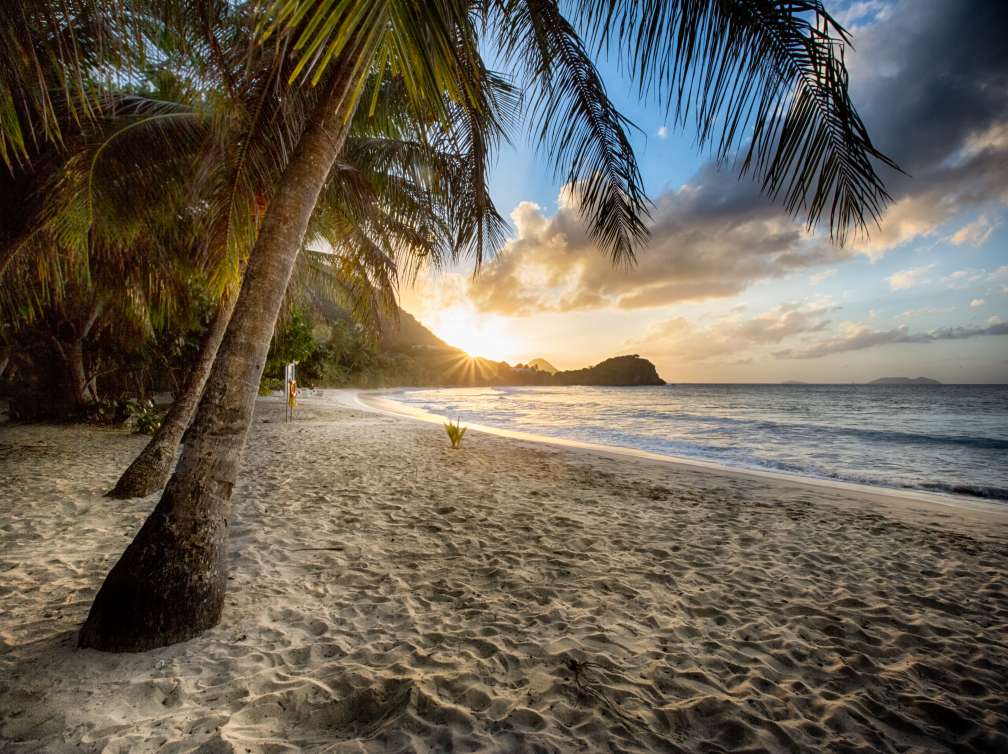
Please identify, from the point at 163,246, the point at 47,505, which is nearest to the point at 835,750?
the point at 47,505

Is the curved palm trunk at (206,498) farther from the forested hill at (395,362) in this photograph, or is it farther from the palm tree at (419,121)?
the forested hill at (395,362)

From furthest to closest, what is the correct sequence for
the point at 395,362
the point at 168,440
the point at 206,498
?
the point at 395,362, the point at 168,440, the point at 206,498

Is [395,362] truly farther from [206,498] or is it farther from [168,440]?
[206,498]

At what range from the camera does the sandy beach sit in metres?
1.93

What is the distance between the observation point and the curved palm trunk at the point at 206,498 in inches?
90.4

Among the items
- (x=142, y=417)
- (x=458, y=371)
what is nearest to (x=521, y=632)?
(x=142, y=417)

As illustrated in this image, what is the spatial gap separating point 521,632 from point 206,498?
194 cm

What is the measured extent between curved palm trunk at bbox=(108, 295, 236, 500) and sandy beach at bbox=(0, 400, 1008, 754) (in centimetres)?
32

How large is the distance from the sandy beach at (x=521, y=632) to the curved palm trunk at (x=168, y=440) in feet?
1.06

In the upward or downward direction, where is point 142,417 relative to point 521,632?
upward

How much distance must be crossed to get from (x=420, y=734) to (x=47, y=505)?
513cm

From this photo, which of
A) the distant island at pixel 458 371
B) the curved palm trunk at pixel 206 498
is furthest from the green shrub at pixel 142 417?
the distant island at pixel 458 371

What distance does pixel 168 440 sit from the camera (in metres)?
5.48

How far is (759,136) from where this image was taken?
6.55ft
